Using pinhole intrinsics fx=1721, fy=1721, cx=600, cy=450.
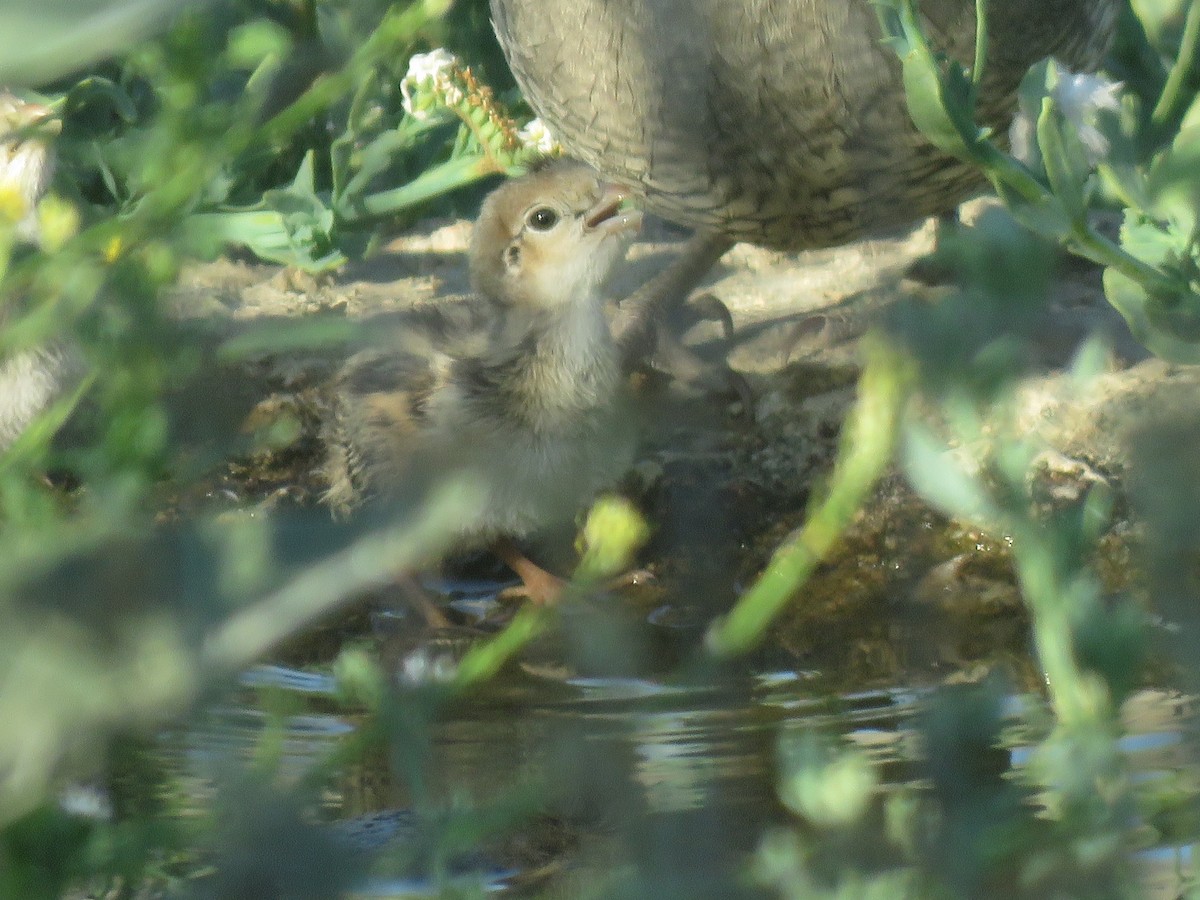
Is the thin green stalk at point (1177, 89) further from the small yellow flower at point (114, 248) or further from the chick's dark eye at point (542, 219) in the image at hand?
the chick's dark eye at point (542, 219)

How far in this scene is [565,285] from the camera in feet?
9.18

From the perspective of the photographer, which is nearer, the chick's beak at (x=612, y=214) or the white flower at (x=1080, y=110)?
the white flower at (x=1080, y=110)

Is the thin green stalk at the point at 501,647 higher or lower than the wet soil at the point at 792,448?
lower

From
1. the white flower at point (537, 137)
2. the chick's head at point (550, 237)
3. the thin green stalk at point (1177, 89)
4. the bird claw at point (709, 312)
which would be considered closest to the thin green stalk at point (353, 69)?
the thin green stalk at point (1177, 89)

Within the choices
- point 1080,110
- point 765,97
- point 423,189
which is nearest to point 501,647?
point 1080,110

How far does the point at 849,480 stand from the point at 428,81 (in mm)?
2257

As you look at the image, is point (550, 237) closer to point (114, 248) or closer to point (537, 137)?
point (537, 137)

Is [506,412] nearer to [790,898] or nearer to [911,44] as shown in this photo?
[911,44]

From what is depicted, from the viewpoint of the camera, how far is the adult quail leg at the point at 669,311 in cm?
286

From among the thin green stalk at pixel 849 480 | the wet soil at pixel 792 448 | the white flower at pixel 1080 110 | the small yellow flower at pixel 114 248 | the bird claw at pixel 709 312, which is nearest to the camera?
the thin green stalk at pixel 849 480

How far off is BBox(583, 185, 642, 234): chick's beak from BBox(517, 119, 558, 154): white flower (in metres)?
→ 0.36

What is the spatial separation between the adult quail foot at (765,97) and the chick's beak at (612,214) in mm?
28

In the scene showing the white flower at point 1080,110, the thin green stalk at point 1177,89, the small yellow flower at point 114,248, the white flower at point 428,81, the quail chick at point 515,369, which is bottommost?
the small yellow flower at point 114,248

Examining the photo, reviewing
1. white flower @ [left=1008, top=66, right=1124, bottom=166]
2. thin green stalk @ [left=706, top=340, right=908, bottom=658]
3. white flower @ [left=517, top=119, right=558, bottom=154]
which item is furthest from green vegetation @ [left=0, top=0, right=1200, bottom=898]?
white flower @ [left=517, top=119, right=558, bottom=154]
